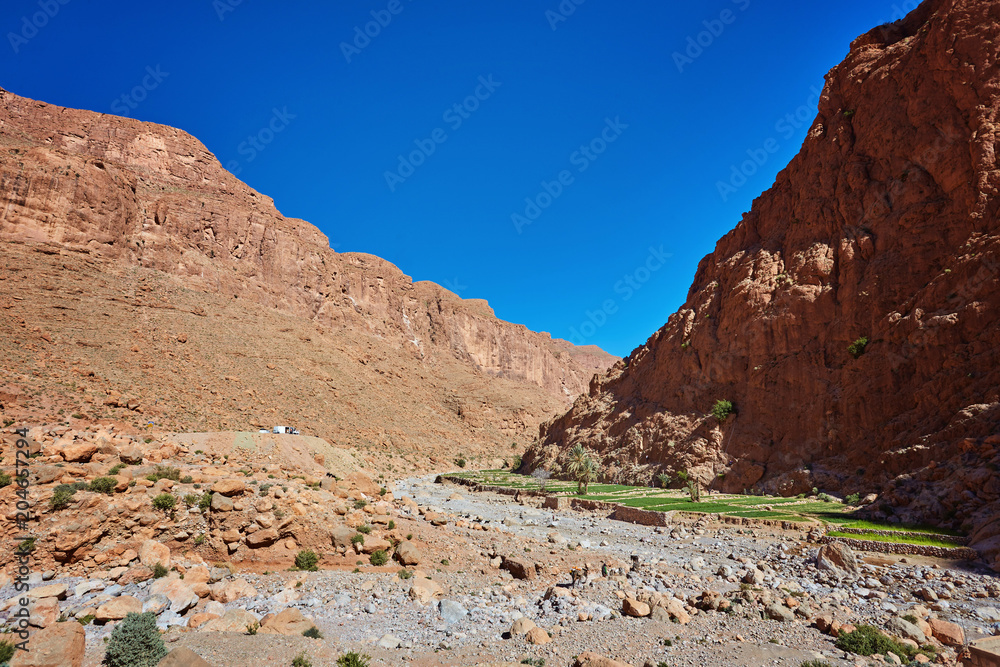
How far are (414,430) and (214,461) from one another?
57.2 meters

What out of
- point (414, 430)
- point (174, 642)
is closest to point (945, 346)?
point (174, 642)

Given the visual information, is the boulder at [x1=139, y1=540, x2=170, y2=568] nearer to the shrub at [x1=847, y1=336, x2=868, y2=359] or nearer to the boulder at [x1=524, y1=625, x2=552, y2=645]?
the boulder at [x1=524, y1=625, x2=552, y2=645]

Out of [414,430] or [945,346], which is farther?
[414,430]

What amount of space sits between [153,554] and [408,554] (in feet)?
22.4

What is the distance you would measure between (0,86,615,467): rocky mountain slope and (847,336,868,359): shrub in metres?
49.7

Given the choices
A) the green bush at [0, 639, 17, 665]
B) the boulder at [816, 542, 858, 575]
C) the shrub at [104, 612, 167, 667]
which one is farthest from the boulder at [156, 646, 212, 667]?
the boulder at [816, 542, 858, 575]

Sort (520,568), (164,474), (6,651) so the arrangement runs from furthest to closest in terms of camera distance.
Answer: (520,568)
(164,474)
(6,651)

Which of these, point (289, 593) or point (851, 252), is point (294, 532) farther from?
point (851, 252)

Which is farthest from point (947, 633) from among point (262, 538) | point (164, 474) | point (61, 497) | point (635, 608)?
point (61, 497)

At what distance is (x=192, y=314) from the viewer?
6194 cm

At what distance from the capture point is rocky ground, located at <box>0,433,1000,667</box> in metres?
10.0

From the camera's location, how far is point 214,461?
19703 mm

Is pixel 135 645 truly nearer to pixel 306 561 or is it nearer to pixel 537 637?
pixel 306 561

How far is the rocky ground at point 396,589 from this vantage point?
10.0 m
